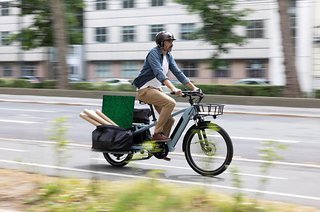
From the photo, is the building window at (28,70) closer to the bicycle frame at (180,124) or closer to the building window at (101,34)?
the building window at (101,34)

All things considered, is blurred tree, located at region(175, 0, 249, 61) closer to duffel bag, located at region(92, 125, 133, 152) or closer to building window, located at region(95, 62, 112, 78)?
duffel bag, located at region(92, 125, 133, 152)

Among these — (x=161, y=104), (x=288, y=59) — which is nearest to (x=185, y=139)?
(x=161, y=104)

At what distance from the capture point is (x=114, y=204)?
184 inches

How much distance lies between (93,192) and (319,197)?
2.62m

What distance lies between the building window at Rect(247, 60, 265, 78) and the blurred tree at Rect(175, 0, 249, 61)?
27.0 meters

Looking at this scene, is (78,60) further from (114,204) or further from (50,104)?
(114,204)

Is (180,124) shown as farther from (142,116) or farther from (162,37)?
(162,37)

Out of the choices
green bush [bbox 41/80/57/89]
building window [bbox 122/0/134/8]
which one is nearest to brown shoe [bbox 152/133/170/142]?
green bush [bbox 41/80/57/89]

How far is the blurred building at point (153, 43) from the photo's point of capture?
50.7 metres

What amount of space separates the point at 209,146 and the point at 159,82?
1.22 meters

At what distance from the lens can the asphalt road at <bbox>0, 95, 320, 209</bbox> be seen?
261 inches

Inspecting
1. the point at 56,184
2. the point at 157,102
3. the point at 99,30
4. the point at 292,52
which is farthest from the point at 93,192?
the point at 99,30

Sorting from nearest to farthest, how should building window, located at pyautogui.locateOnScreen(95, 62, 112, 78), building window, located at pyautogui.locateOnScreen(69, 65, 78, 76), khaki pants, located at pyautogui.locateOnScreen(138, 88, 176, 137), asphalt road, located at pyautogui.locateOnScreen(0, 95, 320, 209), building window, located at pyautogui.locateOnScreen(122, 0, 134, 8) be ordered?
1. asphalt road, located at pyautogui.locateOnScreen(0, 95, 320, 209)
2. khaki pants, located at pyautogui.locateOnScreen(138, 88, 176, 137)
3. building window, located at pyautogui.locateOnScreen(122, 0, 134, 8)
4. building window, located at pyautogui.locateOnScreen(95, 62, 112, 78)
5. building window, located at pyautogui.locateOnScreen(69, 65, 78, 76)

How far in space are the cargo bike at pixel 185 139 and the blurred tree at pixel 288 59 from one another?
56.5ft
